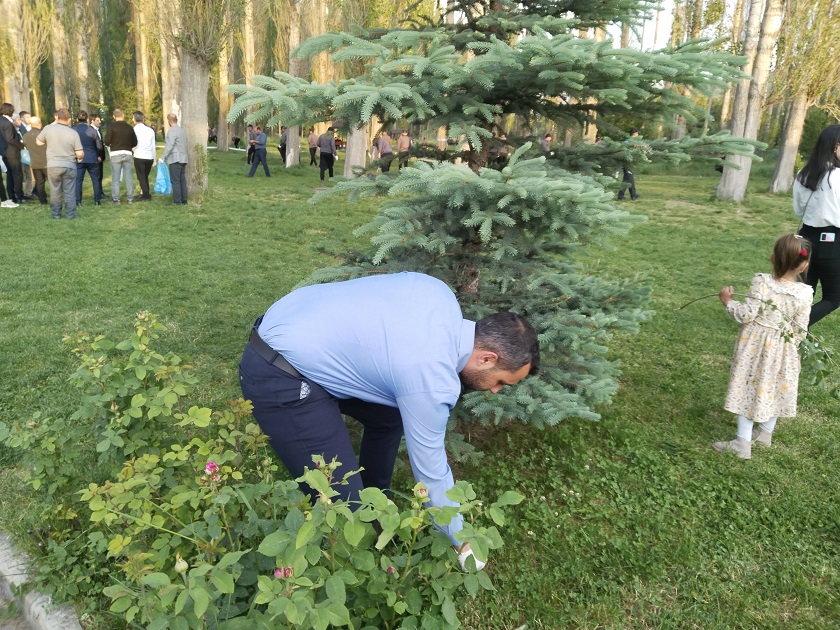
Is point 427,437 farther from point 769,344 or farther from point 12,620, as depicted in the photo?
point 769,344

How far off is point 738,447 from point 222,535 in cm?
319

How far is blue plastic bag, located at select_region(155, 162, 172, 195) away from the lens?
11.8 meters

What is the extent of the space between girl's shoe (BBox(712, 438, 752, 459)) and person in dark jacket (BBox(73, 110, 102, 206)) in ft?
33.6

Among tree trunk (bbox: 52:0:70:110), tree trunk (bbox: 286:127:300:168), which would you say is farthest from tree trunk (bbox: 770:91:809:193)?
tree trunk (bbox: 52:0:70:110)

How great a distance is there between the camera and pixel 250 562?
2.03m

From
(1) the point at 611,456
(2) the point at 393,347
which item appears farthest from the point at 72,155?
(2) the point at 393,347

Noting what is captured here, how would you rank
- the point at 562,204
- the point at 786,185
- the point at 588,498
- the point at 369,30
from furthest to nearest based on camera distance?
the point at 786,185 < the point at 369,30 < the point at 588,498 < the point at 562,204

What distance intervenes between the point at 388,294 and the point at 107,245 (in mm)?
7197

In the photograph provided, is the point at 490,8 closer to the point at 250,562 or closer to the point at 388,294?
the point at 388,294

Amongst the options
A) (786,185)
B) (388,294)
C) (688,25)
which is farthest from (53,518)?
(688,25)

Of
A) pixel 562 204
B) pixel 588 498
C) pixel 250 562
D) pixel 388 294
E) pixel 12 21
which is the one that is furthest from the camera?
pixel 12 21

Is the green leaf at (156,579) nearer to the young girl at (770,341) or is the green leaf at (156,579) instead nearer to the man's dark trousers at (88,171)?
the young girl at (770,341)

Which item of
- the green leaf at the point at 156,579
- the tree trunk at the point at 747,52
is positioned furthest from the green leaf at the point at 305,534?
the tree trunk at the point at 747,52

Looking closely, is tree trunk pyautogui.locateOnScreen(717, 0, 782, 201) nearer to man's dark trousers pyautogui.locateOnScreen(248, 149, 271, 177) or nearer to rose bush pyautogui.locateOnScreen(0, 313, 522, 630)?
man's dark trousers pyautogui.locateOnScreen(248, 149, 271, 177)
